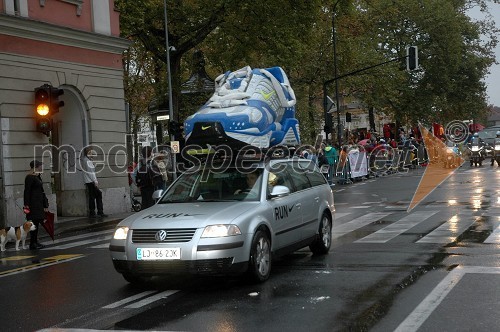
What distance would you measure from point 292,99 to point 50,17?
8.14 meters

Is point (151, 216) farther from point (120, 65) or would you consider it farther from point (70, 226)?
point (120, 65)

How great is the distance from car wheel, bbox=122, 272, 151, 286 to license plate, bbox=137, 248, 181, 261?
417 mm

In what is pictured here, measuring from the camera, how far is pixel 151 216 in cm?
863

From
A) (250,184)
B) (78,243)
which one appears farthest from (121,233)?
(78,243)

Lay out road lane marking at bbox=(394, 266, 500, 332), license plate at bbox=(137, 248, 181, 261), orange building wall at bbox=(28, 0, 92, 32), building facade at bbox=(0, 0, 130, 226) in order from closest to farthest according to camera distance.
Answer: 1. road lane marking at bbox=(394, 266, 500, 332)
2. license plate at bbox=(137, 248, 181, 261)
3. building facade at bbox=(0, 0, 130, 226)
4. orange building wall at bbox=(28, 0, 92, 32)

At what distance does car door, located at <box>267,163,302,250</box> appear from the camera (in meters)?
9.25

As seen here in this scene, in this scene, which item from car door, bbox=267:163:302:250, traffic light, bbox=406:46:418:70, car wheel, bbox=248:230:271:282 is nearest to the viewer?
car wheel, bbox=248:230:271:282

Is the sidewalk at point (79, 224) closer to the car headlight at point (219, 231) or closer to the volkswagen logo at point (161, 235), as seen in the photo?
the volkswagen logo at point (161, 235)

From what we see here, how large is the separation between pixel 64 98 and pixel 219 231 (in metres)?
14.2

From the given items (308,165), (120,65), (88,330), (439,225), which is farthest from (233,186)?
(120,65)

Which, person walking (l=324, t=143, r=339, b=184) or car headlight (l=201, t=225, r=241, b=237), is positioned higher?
person walking (l=324, t=143, r=339, b=184)

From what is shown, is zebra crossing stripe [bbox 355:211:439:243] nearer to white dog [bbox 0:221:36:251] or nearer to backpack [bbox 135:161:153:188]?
white dog [bbox 0:221:36:251]

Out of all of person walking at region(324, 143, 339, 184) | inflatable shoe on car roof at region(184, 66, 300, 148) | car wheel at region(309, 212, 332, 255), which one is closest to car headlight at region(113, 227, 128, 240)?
car wheel at region(309, 212, 332, 255)

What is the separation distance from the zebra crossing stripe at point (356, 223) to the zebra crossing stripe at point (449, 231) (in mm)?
1641
